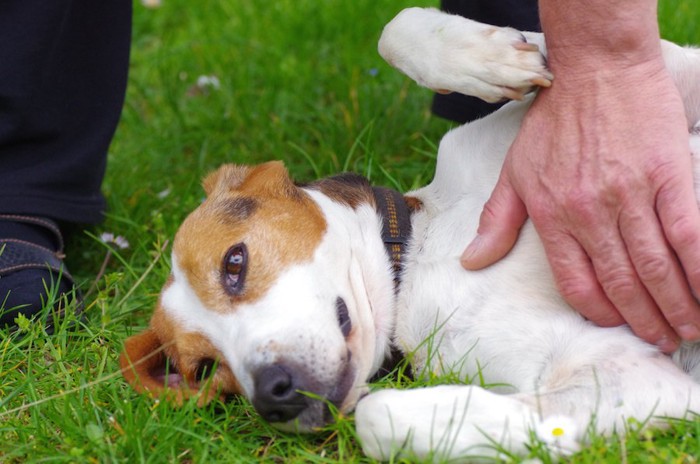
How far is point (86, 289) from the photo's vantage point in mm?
4676

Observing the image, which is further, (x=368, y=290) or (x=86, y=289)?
(x=86, y=289)

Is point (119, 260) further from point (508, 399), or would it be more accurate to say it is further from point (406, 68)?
point (508, 399)

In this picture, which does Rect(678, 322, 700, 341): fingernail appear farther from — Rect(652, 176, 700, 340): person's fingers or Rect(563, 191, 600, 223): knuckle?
Rect(563, 191, 600, 223): knuckle

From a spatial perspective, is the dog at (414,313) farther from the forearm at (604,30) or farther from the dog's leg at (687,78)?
the forearm at (604,30)

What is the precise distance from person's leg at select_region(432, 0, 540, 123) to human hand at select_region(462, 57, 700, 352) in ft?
3.49

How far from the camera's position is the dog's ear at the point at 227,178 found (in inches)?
162

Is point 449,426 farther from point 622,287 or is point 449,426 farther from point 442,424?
point 622,287

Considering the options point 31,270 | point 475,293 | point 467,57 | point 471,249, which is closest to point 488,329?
point 475,293

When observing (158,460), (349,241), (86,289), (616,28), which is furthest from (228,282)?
(616,28)

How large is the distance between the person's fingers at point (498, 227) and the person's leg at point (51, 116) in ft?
6.85

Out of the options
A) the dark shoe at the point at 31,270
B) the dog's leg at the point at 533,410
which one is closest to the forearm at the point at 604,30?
the dog's leg at the point at 533,410

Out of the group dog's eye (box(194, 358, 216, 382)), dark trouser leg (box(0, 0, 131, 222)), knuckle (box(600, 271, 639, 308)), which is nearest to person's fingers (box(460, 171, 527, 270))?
knuckle (box(600, 271, 639, 308))

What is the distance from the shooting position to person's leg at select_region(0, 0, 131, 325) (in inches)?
176

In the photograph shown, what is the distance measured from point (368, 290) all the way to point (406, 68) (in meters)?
0.97
